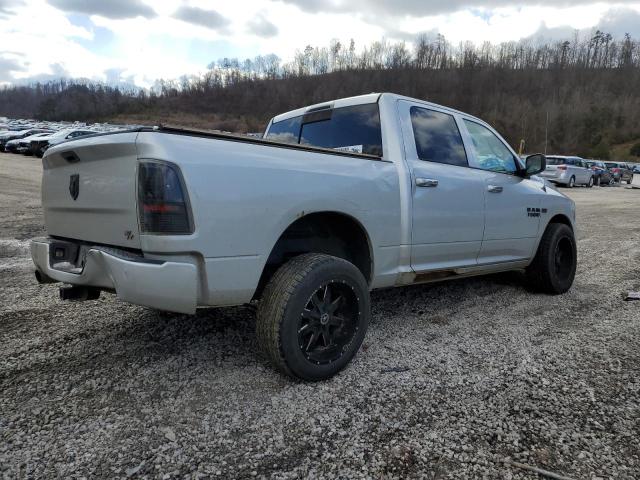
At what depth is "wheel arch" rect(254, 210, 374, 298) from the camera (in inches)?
118

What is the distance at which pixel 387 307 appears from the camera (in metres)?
4.38

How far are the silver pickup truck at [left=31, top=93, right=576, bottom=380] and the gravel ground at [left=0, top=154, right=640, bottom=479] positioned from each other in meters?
0.40

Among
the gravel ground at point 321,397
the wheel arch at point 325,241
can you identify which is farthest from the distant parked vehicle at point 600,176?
the wheel arch at point 325,241

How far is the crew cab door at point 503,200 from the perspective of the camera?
4.20m

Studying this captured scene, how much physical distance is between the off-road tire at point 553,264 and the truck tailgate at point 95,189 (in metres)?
4.02

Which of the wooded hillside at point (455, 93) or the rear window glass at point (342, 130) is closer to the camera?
the rear window glass at point (342, 130)

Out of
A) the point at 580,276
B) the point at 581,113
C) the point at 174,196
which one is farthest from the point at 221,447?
the point at 581,113

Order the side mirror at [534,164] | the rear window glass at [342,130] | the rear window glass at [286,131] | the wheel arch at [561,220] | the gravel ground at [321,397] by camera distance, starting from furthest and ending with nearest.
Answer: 1. the wheel arch at [561,220]
2. the side mirror at [534,164]
3. the rear window glass at [286,131]
4. the rear window glass at [342,130]
5. the gravel ground at [321,397]

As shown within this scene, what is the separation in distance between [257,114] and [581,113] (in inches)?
2362

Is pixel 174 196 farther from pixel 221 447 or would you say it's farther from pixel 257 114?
pixel 257 114

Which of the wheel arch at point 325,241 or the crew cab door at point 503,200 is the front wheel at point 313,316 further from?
the crew cab door at point 503,200

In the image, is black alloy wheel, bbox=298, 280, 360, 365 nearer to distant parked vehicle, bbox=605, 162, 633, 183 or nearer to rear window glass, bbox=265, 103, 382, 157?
rear window glass, bbox=265, 103, 382, 157

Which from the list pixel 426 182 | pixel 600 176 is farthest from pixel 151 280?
pixel 600 176

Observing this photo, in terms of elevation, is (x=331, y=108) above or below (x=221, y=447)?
above
